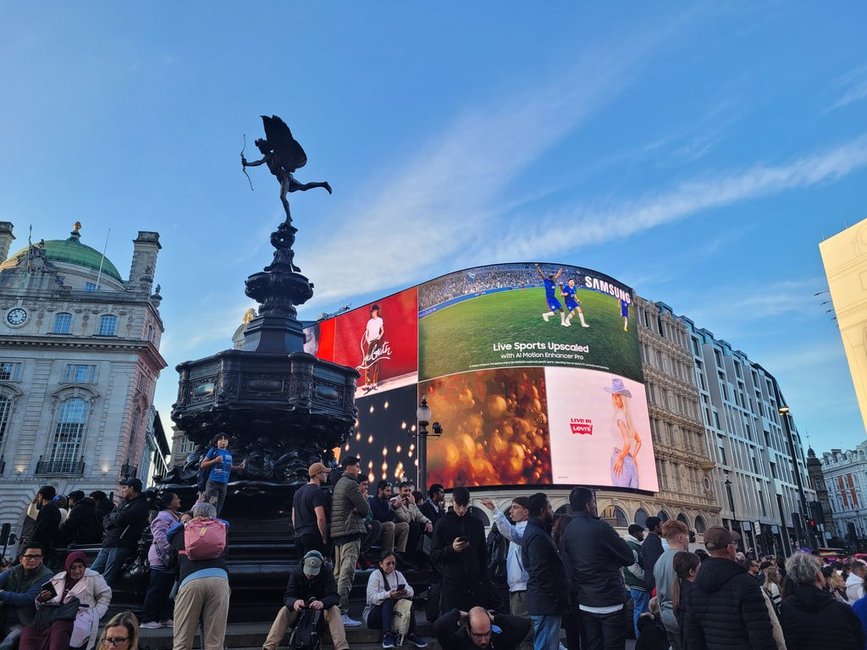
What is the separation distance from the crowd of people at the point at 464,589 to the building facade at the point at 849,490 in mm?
103463

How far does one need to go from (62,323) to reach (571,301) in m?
37.1

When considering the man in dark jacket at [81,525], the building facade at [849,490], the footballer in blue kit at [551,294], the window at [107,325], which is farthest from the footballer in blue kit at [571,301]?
the building facade at [849,490]

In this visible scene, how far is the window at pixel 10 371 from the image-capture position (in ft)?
133

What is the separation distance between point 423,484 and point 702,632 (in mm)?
9883

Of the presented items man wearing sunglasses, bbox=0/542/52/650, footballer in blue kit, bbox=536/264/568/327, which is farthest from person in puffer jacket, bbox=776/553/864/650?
footballer in blue kit, bbox=536/264/568/327

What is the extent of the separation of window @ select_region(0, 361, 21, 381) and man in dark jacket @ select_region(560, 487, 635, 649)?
4654cm

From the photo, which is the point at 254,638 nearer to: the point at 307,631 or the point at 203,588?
the point at 307,631

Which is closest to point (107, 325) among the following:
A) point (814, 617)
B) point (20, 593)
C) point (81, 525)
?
point (81, 525)

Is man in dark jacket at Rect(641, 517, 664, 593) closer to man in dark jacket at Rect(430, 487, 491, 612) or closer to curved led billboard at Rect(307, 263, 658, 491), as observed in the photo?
man in dark jacket at Rect(430, 487, 491, 612)

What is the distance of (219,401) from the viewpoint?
28.1 feet

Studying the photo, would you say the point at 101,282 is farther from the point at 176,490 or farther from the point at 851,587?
the point at 851,587

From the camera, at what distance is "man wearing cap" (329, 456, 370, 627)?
20.6 feet

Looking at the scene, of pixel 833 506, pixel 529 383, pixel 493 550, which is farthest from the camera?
pixel 833 506

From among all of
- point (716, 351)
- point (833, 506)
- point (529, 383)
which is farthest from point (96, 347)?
point (833, 506)
